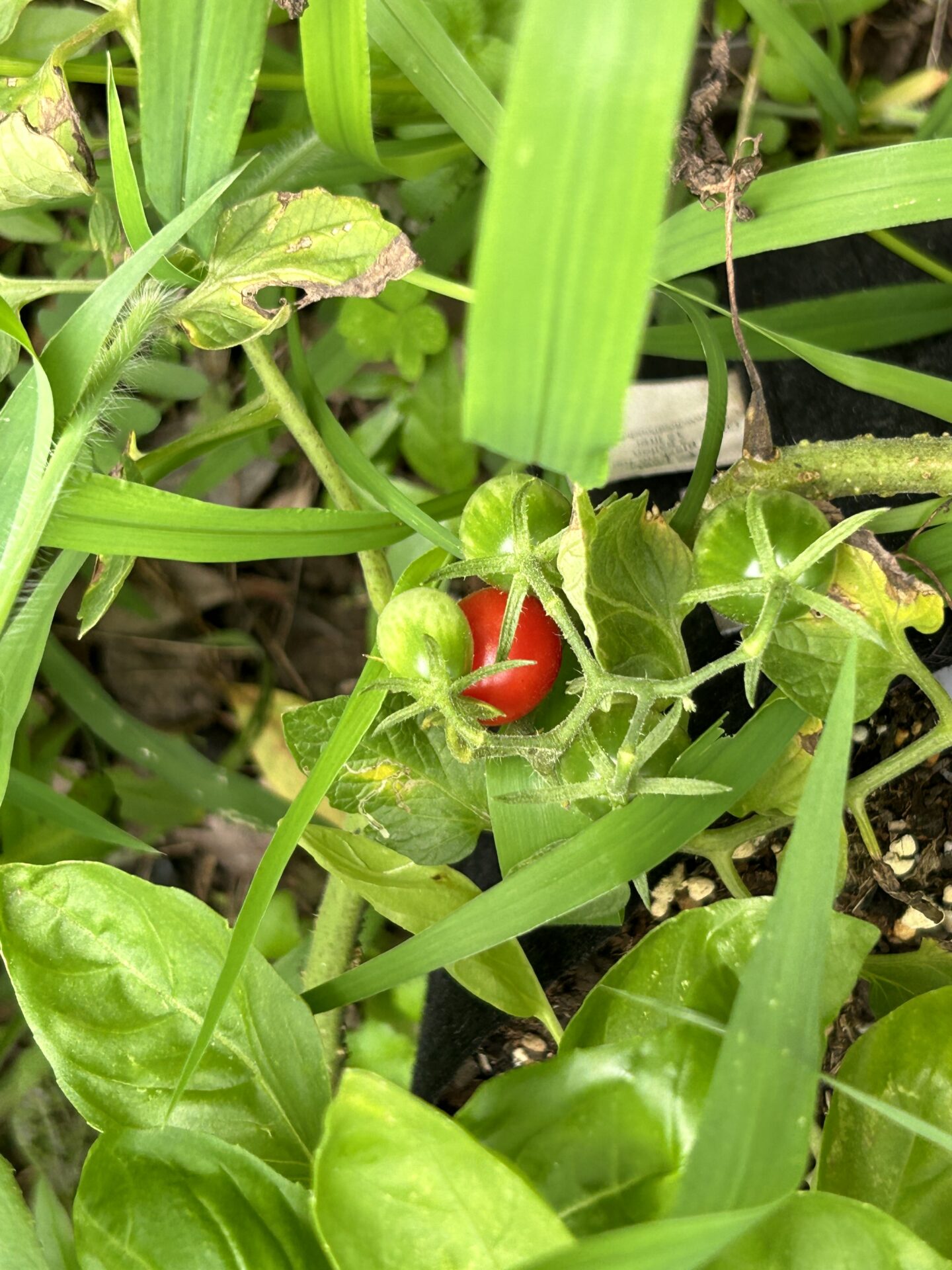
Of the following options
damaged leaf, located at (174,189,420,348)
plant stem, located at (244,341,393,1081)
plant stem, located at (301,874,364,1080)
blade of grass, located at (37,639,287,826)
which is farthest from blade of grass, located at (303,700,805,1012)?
blade of grass, located at (37,639,287,826)

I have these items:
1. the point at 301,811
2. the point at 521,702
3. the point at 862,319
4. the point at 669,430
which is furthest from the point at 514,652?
the point at 862,319

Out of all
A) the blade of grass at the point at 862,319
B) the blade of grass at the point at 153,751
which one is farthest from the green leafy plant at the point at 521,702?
the blade of grass at the point at 153,751

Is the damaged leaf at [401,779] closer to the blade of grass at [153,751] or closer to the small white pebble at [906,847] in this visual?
the small white pebble at [906,847]

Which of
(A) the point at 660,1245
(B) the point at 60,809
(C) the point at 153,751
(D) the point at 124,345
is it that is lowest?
(C) the point at 153,751

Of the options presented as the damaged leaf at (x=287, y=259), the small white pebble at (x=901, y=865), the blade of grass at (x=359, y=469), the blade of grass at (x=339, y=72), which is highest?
the blade of grass at (x=339, y=72)

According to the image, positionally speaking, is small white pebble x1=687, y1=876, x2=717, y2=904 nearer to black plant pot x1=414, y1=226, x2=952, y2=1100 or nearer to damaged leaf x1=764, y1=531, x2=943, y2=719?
black plant pot x1=414, y1=226, x2=952, y2=1100

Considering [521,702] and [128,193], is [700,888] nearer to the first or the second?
[521,702]
